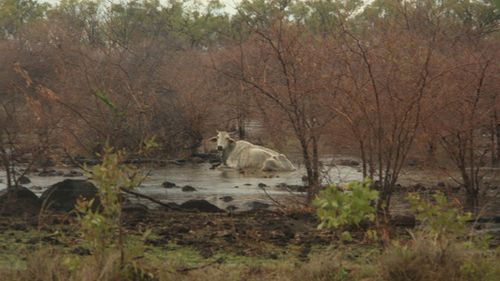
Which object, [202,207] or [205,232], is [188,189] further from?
[205,232]

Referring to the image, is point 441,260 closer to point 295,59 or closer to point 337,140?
point 295,59

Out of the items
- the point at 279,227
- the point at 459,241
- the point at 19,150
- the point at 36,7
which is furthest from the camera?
the point at 36,7

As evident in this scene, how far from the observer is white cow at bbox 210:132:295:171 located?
19266 mm

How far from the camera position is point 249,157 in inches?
788

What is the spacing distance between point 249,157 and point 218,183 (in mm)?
3538

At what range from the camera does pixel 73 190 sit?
11.9 m

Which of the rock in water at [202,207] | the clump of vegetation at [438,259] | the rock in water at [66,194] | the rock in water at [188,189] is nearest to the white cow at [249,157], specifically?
the rock in water at [188,189]

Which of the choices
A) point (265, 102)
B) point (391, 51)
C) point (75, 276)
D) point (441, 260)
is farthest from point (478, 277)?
point (265, 102)

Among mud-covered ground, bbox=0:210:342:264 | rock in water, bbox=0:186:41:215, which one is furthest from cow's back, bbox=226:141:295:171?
rock in water, bbox=0:186:41:215

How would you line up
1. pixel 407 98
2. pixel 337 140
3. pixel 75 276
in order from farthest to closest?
pixel 337 140 < pixel 407 98 < pixel 75 276

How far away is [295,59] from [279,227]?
348 centimetres

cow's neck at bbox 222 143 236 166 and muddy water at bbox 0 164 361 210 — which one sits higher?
cow's neck at bbox 222 143 236 166

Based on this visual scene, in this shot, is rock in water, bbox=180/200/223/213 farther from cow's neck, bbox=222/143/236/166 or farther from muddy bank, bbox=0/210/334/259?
cow's neck, bbox=222/143/236/166

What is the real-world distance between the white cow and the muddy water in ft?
1.08
